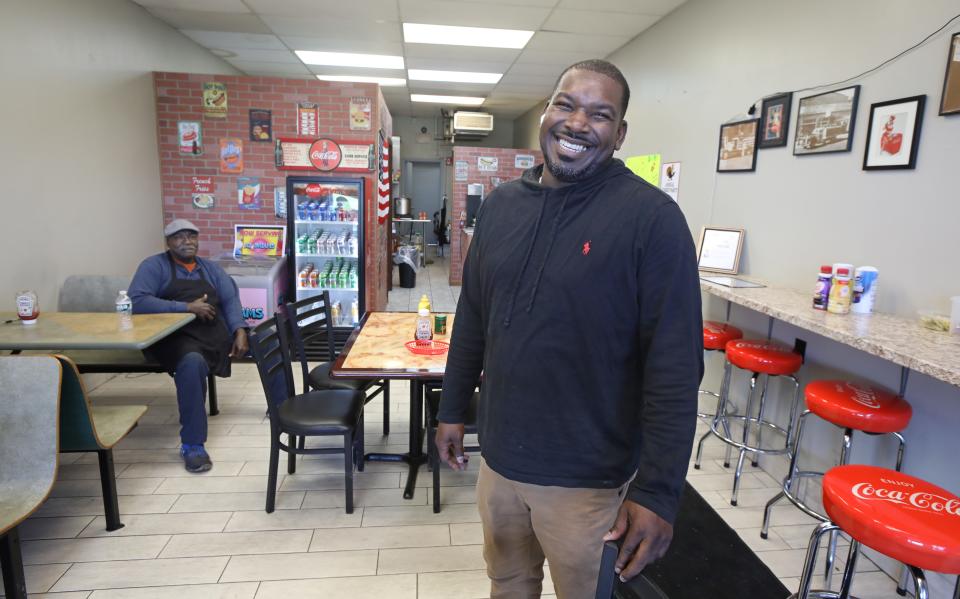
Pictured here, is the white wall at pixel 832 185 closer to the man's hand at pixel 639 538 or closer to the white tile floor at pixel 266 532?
the white tile floor at pixel 266 532

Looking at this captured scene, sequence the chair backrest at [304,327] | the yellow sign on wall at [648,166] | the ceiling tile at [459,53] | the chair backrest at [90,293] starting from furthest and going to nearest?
the ceiling tile at [459,53] → the yellow sign on wall at [648,166] → the chair backrest at [90,293] → the chair backrest at [304,327]

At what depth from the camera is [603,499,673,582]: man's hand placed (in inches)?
38.3

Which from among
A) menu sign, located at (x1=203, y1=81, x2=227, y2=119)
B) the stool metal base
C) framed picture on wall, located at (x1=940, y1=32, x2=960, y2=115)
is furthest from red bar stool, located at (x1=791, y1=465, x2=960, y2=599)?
menu sign, located at (x1=203, y1=81, x2=227, y2=119)

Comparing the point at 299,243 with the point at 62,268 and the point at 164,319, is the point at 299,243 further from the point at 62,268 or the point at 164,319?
the point at 164,319

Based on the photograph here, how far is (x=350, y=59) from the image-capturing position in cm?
591

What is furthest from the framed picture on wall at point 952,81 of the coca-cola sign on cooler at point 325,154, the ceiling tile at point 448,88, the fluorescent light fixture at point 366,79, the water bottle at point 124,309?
the fluorescent light fixture at point 366,79

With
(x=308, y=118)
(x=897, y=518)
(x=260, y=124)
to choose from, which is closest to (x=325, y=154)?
(x=308, y=118)

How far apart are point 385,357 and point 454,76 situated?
17.3ft

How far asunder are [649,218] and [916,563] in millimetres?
1140

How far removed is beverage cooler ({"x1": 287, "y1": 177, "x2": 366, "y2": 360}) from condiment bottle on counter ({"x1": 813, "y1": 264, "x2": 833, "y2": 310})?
3.59m

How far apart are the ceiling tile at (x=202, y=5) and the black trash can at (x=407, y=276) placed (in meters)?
3.98

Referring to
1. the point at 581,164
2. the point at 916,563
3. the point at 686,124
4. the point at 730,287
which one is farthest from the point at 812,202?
the point at 581,164

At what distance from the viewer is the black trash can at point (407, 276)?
7.75m

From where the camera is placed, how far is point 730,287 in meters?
2.70
